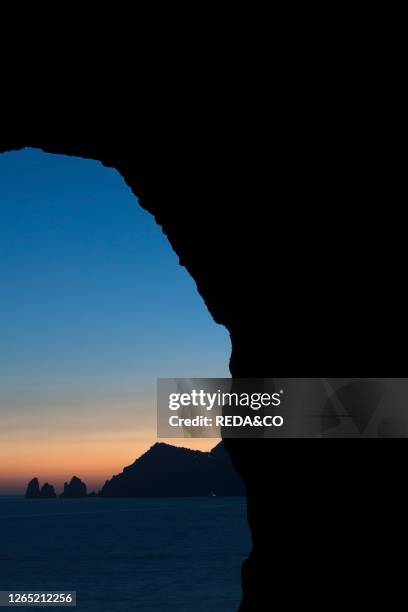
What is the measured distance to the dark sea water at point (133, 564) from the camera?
64.3m

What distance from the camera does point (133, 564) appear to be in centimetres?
8362

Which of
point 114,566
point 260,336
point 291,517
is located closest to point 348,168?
point 260,336

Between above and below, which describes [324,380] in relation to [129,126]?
below

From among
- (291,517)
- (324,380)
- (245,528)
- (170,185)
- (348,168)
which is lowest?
(291,517)

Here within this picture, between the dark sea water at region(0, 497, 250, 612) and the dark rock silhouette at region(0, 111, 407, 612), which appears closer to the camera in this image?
the dark rock silhouette at region(0, 111, 407, 612)

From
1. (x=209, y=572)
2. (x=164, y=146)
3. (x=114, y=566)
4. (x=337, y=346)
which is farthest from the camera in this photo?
(x=114, y=566)

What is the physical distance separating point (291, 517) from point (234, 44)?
4.80 m

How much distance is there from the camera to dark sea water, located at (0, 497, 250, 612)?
6431cm

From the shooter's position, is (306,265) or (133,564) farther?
(133,564)

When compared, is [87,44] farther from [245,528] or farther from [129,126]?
[245,528]

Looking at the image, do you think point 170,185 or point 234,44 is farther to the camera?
point 170,185

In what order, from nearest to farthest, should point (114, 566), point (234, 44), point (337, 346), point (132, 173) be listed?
1. point (337, 346)
2. point (234, 44)
3. point (132, 173)
4. point (114, 566)

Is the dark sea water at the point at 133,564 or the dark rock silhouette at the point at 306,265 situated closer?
the dark rock silhouette at the point at 306,265

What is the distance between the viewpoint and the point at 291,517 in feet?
20.3
